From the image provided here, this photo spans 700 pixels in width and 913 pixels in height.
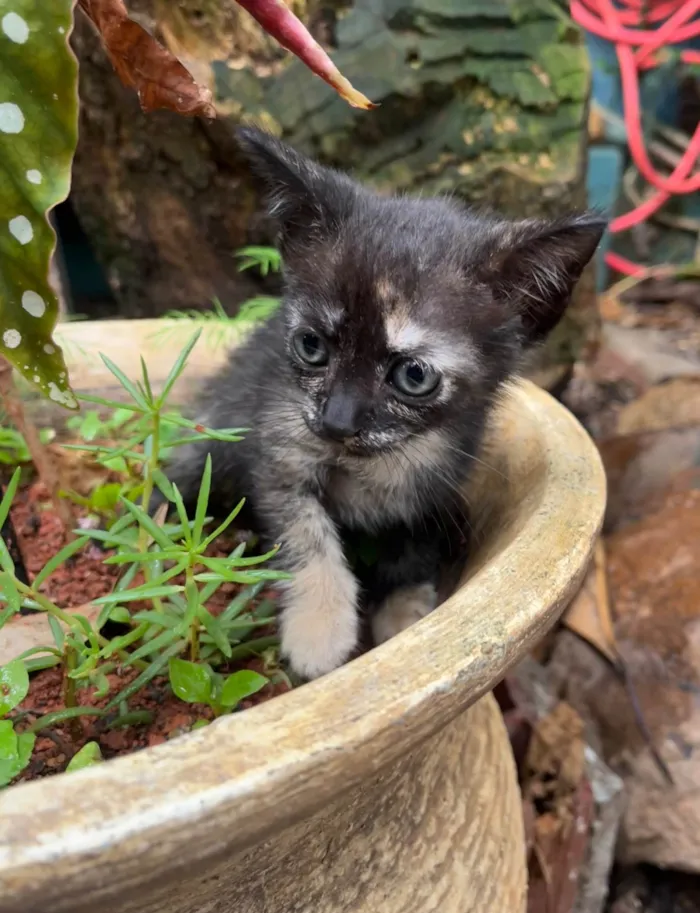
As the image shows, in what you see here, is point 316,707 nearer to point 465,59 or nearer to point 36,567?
point 36,567

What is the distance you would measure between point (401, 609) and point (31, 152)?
666 mm

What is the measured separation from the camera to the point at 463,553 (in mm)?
984

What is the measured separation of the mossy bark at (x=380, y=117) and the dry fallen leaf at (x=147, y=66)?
1.12 metres

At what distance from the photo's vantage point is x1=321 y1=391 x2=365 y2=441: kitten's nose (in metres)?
0.82

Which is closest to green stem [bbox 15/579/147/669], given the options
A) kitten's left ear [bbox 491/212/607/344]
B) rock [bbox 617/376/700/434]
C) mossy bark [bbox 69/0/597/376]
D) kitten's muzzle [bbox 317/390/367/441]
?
kitten's muzzle [bbox 317/390/367/441]

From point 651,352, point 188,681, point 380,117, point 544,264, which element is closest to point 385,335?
point 544,264

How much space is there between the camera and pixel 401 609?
3.22ft

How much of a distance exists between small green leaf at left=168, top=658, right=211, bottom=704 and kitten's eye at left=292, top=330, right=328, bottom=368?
0.38 metres

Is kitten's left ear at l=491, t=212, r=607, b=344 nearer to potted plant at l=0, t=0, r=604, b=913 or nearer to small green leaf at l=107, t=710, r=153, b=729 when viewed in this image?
potted plant at l=0, t=0, r=604, b=913

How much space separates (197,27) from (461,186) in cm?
66

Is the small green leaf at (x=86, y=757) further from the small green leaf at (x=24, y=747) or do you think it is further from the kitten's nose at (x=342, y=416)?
the kitten's nose at (x=342, y=416)

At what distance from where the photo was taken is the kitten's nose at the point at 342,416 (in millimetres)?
824

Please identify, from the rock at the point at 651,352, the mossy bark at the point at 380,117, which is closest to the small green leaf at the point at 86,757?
the mossy bark at the point at 380,117

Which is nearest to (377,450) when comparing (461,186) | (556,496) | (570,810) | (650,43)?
(556,496)
